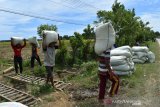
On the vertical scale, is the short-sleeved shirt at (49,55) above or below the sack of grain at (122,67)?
above

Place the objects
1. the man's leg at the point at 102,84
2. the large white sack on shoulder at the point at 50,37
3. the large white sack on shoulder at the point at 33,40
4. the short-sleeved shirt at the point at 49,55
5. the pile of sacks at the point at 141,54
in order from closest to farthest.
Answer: the man's leg at the point at 102,84
the large white sack on shoulder at the point at 50,37
the short-sleeved shirt at the point at 49,55
the large white sack on shoulder at the point at 33,40
the pile of sacks at the point at 141,54

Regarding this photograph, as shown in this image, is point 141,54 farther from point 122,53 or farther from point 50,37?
point 50,37

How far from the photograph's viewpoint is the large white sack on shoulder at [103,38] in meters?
7.96

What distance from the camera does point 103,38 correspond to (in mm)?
8047

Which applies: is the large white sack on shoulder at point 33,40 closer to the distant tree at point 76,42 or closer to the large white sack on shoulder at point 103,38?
the distant tree at point 76,42

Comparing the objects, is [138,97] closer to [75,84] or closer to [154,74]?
[75,84]

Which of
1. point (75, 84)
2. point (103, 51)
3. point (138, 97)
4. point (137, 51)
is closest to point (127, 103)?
point (138, 97)

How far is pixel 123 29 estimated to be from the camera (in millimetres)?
27312

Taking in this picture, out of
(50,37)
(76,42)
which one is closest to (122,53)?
(50,37)

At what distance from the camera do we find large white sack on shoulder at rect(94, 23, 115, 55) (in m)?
7.96

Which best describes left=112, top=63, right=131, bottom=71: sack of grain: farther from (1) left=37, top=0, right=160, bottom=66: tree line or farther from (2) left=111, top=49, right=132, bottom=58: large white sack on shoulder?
(1) left=37, top=0, right=160, bottom=66: tree line

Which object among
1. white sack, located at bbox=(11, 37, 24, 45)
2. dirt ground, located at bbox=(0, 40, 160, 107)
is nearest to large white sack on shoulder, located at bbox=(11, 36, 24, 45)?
white sack, located at bbox=(11, 37, 24, 45)

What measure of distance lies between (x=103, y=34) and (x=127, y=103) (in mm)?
1785

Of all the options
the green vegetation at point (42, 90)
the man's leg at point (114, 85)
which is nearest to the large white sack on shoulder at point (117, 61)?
the green vegetation at point (42, 90)
